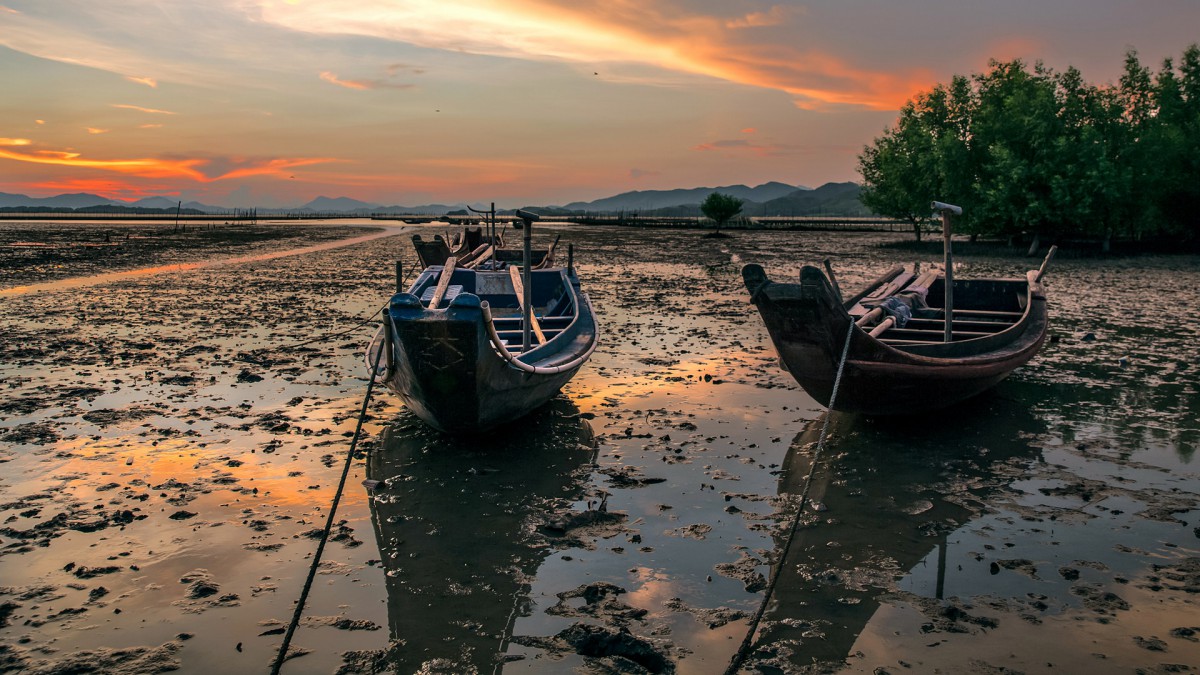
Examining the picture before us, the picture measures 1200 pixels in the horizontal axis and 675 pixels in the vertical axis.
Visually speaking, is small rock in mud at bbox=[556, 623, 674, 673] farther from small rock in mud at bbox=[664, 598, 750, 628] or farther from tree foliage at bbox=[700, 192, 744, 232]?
tree foliage at bbox=[700, 192, 744, 232]

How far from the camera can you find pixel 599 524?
6930 mm

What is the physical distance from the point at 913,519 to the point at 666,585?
8.95 ft

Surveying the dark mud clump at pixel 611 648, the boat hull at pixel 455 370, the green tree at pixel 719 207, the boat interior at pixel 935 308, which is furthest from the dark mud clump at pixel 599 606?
the green tree at pixel 719 207

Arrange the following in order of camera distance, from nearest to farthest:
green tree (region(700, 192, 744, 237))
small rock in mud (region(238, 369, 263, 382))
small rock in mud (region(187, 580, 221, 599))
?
small rock in mud (region(187, 580, 221, 599)), small rock in mud (region(238, 369, 263, 382)), green tree (region(700, 192, 744, 237))

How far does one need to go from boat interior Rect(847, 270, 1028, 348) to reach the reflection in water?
56.1 inches

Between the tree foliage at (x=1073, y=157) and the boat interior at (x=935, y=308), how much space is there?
3347 cm

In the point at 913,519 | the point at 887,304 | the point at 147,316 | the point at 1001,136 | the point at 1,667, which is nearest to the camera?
the point at 1,667

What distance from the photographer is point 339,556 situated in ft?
20.5

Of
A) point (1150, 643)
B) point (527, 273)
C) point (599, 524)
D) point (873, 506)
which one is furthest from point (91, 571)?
point (1150, 643)

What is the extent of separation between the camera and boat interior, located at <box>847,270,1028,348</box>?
38.4 ft

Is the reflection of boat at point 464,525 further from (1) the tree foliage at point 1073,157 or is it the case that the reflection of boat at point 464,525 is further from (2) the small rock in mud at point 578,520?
(1) the tree foliage at point 1073,157

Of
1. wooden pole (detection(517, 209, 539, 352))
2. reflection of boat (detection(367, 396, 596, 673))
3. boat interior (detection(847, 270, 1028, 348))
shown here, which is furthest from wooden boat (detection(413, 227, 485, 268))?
reflection of boat (detection(367, 396, 596, 673))

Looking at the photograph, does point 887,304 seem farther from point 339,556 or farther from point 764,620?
point 339,556

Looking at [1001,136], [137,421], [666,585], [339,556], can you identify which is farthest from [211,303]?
[1001,136]
